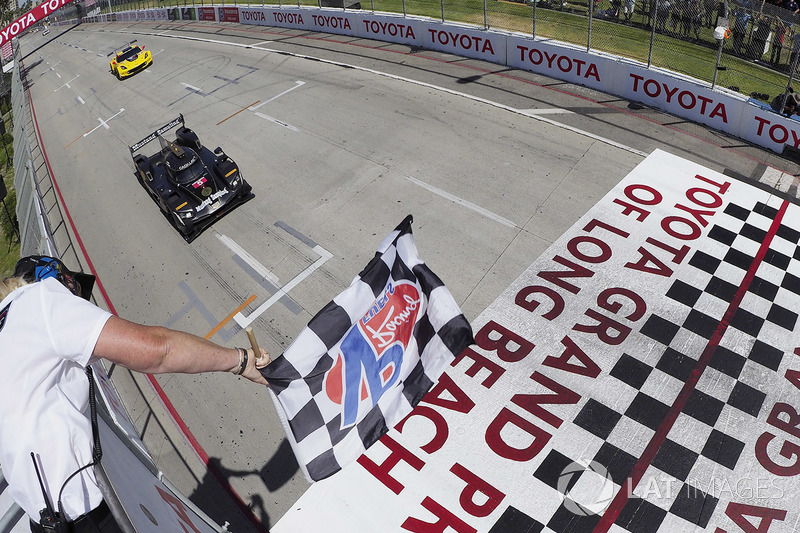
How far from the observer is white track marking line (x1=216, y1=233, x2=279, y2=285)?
37.2ft

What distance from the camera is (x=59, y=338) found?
2590mm

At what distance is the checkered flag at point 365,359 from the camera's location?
4.36 meters

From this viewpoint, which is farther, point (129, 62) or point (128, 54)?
point (128, 54)

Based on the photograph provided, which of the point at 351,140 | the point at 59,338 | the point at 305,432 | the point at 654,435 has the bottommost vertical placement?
the point at 654,435

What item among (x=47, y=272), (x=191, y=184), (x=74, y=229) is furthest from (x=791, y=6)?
(x=74, y=229)

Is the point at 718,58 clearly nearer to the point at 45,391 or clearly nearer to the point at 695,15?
the point at 695,15

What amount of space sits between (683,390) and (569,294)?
2.53 meters

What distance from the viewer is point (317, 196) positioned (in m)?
13.6

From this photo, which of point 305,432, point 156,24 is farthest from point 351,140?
point 156,24

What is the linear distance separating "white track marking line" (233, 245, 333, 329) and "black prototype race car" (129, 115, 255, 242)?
2967 millimetres

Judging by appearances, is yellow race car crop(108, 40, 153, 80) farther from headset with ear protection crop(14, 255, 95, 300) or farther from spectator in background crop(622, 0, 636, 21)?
headset with ear protection crop(14, 255, 95, 300)

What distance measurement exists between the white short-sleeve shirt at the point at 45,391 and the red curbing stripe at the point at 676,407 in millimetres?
6167

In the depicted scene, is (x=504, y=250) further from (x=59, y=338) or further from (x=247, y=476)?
(x=59, y=338)

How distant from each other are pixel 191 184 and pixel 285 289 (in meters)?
3.76
